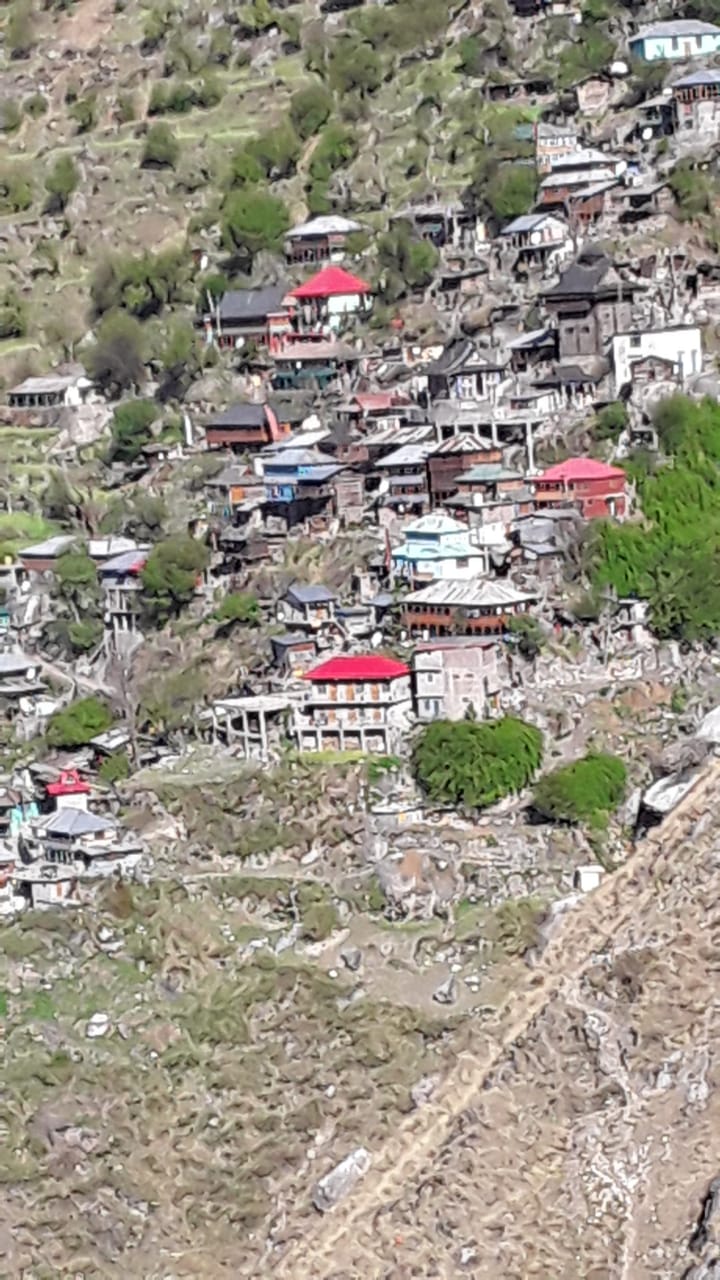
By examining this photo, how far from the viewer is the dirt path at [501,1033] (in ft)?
108

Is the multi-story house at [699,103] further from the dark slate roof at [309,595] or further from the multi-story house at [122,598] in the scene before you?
the dark slate roof at [309,595]

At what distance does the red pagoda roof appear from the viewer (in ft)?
147

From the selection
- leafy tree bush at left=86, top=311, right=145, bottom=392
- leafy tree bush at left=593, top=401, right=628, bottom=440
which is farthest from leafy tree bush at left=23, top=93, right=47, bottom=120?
leafy tree bush at left=593, top=401, right=628, bottom=440

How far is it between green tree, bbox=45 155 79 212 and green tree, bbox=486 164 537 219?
18.6 m

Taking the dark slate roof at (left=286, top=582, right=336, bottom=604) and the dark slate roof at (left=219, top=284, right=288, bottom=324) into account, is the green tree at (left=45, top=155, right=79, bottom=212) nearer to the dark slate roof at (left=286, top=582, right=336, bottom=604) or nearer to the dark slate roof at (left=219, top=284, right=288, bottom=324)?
the dark slate roof at (left=219, top=284, right=288, bottom=324)

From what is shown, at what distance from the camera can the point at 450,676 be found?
148 feet

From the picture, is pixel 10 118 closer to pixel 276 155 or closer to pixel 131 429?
pixel 276 155

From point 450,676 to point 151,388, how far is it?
23.1 metres

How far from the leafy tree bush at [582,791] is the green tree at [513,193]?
25009mm

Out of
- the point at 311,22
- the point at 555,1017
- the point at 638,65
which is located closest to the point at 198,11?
the point at 311,22

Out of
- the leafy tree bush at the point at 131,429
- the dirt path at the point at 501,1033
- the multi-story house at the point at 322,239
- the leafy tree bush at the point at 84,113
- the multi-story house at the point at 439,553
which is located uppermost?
the leafy tree bush at the point at 84,113

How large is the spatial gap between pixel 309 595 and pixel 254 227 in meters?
23.1

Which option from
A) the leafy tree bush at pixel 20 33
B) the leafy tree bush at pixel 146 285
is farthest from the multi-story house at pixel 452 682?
the leafy tree bush at pixel 20 33

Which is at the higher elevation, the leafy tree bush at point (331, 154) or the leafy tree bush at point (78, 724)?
the leafy tree bush at point (331, 154)
